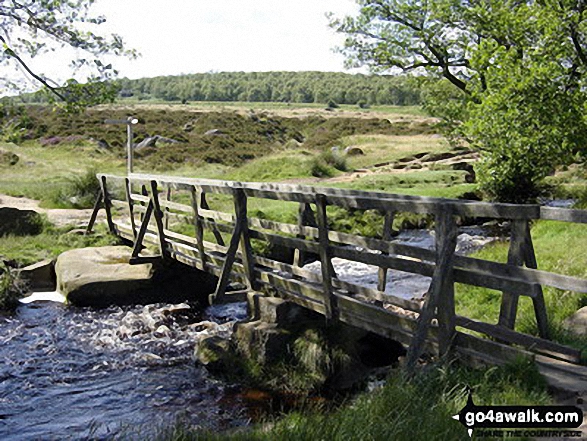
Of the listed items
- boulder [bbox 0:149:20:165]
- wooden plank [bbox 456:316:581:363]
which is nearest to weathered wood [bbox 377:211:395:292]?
wooden plank [bbox 456:316:581:363]

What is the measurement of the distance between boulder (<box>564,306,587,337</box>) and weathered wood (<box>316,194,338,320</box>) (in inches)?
116

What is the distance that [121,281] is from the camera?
13.0 meters

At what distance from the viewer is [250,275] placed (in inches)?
379

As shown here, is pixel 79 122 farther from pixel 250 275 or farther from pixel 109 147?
pixel 250 275

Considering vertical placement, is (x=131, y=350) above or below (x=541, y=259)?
below

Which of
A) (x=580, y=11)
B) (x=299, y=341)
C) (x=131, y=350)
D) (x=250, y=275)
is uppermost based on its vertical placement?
(x=580, y=11)

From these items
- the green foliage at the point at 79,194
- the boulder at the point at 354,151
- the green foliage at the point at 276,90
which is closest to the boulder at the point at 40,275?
the green foliage at the point at 79,194

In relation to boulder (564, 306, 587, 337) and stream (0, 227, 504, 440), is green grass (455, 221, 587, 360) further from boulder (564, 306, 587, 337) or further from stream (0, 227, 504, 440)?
stream (0, 227, 504, 440)

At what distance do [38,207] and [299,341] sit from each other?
15.1m

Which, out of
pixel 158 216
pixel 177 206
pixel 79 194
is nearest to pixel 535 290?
pixel 177 206

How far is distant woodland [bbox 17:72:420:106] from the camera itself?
120125 mm

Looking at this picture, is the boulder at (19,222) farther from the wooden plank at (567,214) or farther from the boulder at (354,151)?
the boulder at (354,151)

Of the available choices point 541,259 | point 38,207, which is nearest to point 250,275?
point 541,259

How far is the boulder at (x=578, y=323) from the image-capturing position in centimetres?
775
